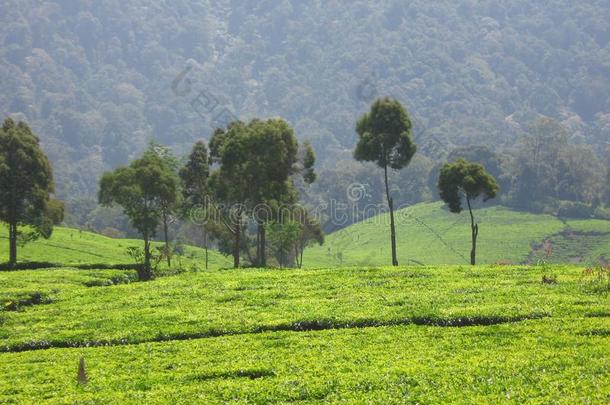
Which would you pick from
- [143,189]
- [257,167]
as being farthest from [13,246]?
[257,167]

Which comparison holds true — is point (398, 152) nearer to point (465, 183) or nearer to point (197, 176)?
point (465, 183)

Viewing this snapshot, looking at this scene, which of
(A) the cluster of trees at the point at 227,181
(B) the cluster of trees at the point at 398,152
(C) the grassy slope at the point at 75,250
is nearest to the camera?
(B) the cluster of trees at the point at 398,152

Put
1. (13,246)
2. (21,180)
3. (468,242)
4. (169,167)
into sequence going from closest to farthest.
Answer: (21,180) < (13,246) < (169,167) < (468,242)

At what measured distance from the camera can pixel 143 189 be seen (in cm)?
6931

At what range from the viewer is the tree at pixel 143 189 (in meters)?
68.9

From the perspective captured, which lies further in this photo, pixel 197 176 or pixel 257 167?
pixel 197 176

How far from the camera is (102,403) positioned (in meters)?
20.1

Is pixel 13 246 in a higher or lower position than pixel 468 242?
higher

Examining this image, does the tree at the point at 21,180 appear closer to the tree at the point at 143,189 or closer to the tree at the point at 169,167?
the tree at the point at 143,189

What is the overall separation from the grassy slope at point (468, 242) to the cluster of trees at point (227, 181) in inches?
3090

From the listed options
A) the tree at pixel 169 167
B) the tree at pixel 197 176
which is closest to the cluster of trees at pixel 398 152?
the tree at pixel 197 176

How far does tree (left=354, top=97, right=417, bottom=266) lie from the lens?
62281 millimetres

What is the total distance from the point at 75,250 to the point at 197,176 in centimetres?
3520

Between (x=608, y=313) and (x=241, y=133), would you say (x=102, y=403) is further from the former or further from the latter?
(x=241, y=133)
